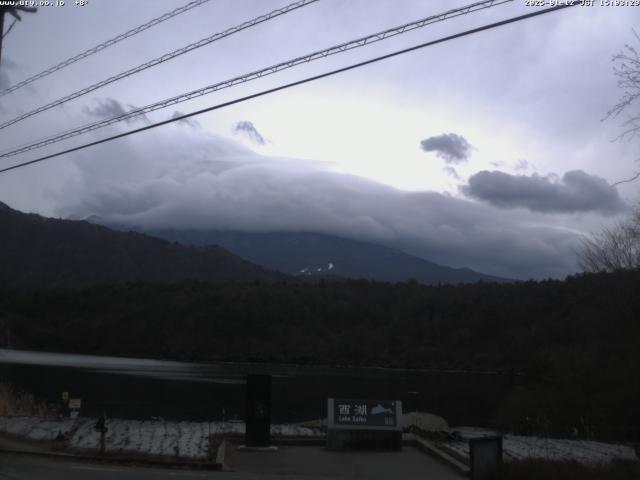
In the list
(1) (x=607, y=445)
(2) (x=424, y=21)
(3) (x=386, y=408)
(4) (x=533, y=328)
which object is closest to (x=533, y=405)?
(1) (x=607, y=445)

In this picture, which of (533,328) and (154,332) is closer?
(533,328)

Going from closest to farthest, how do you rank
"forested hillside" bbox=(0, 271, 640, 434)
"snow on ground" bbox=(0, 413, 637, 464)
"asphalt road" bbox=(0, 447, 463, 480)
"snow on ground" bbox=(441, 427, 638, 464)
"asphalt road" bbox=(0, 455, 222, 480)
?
"asphalt road" bbox=(0, 455, 222, 480) < "asphalt road" bbox=(0, 447, 463, 480) < "snow on ground" bbox=(0, 413, 637, 464) < "snow on ground" bbox=(441, 427, 638, 464) < "forested hillside" bbox=(0, 271, 640, 434)

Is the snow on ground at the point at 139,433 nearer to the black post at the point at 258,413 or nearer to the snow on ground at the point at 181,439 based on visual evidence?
the snow on ground at the point at 181,439

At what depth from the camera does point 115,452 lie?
19797 mm

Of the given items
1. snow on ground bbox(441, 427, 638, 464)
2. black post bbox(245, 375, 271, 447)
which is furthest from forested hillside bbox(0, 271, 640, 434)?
black post bbox(245, 375, 271, 447)

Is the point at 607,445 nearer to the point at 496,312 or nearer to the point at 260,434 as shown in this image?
the point at 260,434

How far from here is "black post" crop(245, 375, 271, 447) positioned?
20594 millimetres

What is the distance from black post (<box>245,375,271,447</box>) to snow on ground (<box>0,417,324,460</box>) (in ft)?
4.31

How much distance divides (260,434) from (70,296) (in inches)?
6933

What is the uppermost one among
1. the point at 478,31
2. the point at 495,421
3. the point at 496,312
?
the point at 496,312

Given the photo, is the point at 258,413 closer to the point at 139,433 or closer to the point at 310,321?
the point at 139,433

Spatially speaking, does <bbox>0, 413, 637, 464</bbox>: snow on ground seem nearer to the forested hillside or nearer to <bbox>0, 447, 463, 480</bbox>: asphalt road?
<bbox>0, 447, 463, 480</bbox>: asphalt road

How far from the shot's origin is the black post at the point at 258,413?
20.6m

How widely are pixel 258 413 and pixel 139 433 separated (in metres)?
4.93
